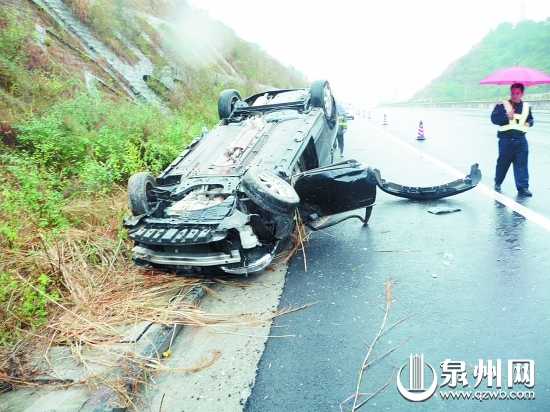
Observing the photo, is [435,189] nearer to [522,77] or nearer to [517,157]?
[517,157]

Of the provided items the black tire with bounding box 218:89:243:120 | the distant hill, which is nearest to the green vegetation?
the black tire with bounding box 218:89:243:120

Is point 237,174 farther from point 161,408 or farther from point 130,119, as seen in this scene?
point 130,119

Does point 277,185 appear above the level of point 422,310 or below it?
above

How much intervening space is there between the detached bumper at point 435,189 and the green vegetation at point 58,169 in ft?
11.9

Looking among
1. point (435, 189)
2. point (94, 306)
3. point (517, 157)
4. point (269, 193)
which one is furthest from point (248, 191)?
point (517, 157)

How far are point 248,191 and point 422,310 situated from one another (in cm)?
182

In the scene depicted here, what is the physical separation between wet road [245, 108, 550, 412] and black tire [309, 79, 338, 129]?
1846mm

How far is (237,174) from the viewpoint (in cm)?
425

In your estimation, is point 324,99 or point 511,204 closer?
point 511,204

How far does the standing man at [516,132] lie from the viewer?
5.44 meters

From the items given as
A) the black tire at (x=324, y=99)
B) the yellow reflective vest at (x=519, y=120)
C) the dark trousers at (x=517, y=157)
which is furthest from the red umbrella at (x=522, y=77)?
the black tire at (x=324, y=99)

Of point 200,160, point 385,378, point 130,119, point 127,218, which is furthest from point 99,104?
point 385,378

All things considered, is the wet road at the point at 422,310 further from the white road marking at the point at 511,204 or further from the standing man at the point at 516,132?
the standing man at the point at 516,132

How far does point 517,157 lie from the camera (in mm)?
5516
